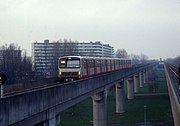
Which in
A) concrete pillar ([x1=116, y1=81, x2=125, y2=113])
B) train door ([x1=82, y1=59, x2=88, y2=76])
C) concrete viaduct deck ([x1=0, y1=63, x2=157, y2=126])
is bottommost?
concrete pillar ([x1=116, y1=81, x2=125, y2=113])

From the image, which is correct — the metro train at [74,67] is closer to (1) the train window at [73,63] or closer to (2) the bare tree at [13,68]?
(1) the train window at [73,63]

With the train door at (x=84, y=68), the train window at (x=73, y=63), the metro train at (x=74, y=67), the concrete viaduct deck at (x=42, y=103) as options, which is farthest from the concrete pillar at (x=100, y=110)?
the concrete viaduct deck at (x=42, y=103)

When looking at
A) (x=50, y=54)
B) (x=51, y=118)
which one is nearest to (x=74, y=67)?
(x=51, y=118)

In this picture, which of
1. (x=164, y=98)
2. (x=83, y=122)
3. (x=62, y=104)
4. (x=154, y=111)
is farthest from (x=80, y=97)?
(x=164, y=98)

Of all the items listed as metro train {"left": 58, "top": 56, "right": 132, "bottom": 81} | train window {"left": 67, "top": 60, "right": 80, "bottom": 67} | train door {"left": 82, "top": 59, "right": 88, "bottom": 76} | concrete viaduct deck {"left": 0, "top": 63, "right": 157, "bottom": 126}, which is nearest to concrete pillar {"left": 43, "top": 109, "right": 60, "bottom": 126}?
concrete viaduct deck {"left": 0, "top": 63, "right": 157, "bottom": 126}

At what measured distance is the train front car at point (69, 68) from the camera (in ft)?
108

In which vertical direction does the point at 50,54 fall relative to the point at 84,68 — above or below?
above

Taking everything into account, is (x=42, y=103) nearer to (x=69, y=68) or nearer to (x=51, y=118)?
(x=51, y=118)

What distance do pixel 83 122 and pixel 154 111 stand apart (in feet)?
57.0

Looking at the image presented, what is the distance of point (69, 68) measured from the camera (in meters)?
33.5

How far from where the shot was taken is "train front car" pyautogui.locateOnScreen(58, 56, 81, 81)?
33062mm

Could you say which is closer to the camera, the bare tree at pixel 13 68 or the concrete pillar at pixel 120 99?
the concrete pillar at pixel 120 99

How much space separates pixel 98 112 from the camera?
41.1m

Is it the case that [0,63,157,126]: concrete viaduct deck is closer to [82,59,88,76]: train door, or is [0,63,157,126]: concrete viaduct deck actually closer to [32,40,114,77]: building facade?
[82,59,88,76]: train door
